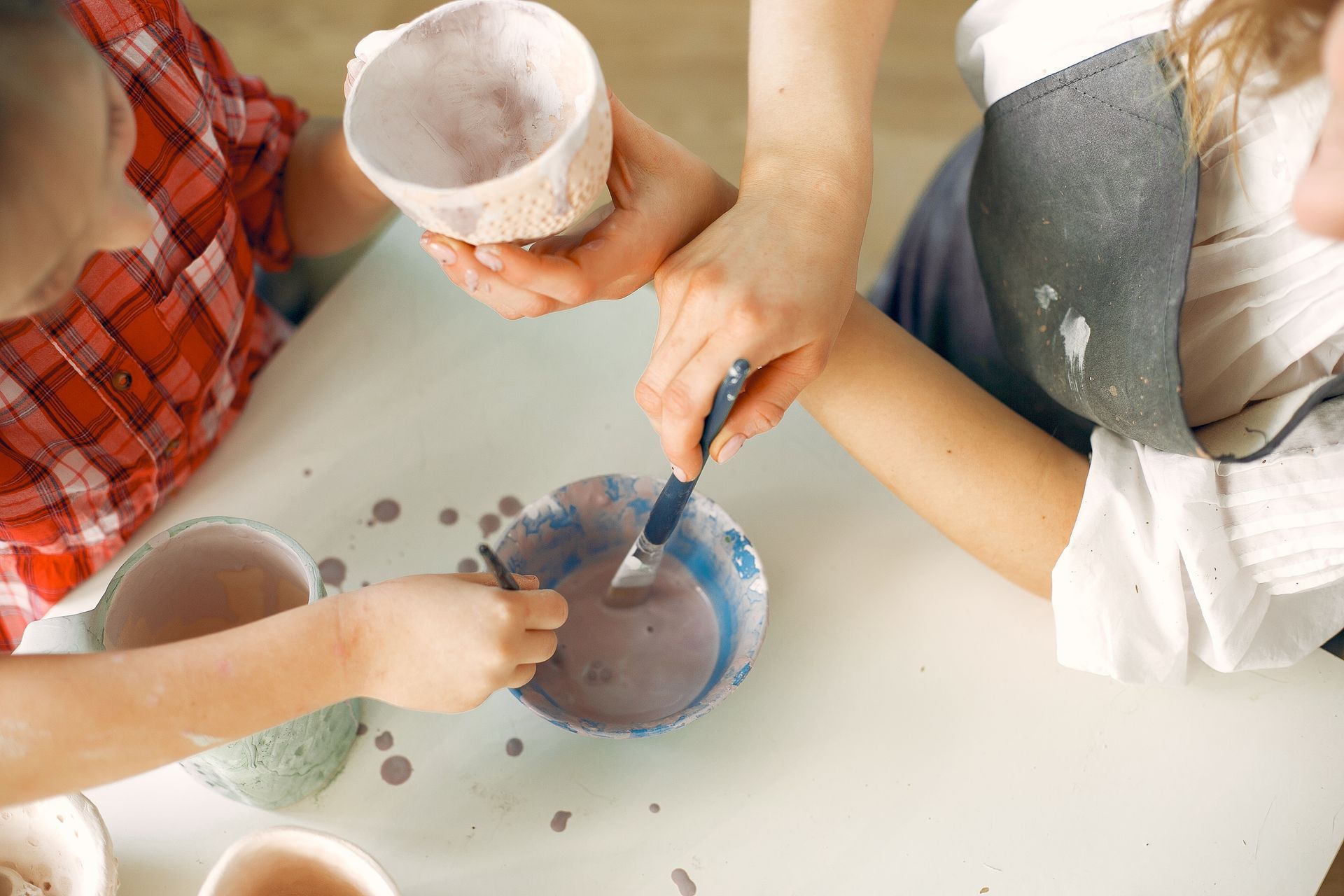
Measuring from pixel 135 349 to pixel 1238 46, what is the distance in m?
0.85

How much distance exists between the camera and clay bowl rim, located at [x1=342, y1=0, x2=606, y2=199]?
44 centimetres

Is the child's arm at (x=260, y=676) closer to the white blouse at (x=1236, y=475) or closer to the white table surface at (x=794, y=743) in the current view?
the white table surface at (x=794, y=743)

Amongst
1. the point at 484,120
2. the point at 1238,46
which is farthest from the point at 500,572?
the point at 1238,46

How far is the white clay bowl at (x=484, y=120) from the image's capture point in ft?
1.50

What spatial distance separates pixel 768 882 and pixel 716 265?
421 millimetres

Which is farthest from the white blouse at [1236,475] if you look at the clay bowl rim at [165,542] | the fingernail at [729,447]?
the clay bowl rim at [165,542]

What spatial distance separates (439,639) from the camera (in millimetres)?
552

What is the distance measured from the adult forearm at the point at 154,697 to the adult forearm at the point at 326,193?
0.50m

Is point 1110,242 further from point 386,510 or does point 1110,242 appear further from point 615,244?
point 386,510

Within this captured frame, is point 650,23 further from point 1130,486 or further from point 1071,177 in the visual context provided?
point 1130,486

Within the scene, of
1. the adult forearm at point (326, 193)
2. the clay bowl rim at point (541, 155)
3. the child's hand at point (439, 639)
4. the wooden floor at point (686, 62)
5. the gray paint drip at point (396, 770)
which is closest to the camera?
the clay bowl rim at point (541, 155)

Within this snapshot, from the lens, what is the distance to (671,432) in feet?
1.95

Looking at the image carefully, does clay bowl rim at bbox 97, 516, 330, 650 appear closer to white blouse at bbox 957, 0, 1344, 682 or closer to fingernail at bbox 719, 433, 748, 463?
fingernail at bbox 719, 433, 748, 463

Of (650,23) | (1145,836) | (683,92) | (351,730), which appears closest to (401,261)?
(351,730)
